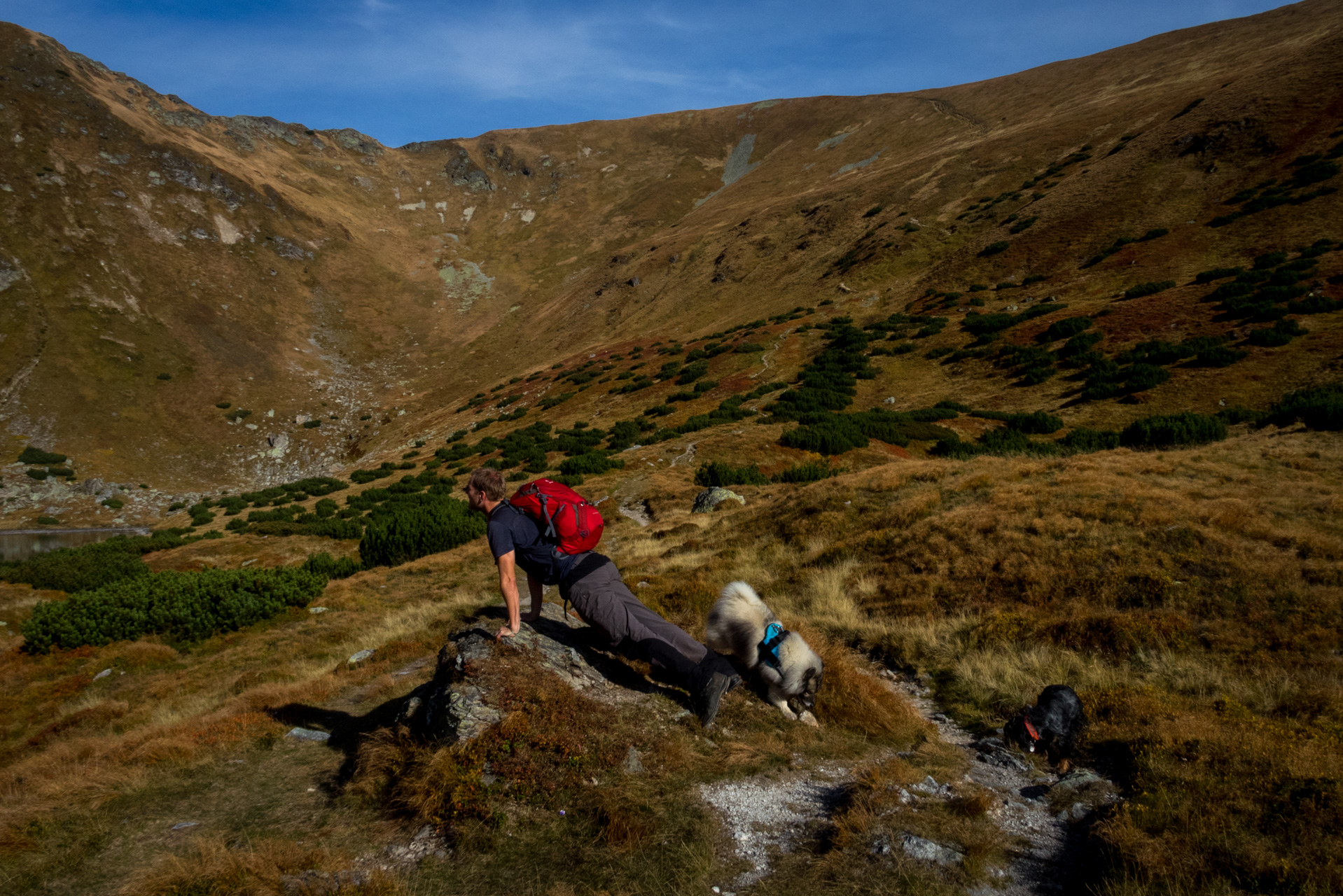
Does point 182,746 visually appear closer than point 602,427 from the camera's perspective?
Yes

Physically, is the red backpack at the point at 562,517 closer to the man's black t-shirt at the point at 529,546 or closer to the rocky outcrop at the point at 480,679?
the man's black t-shirt at the point at 529,546

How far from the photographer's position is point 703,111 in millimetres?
133125

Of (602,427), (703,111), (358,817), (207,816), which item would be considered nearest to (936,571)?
(358,817)

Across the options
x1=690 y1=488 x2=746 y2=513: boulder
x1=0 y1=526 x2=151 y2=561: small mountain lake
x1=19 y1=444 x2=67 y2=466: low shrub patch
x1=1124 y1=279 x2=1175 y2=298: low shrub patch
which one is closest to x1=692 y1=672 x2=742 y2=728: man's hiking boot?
x1=690 y1=488 x2=746 y2=513: boulder

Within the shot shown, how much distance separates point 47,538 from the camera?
3266cm

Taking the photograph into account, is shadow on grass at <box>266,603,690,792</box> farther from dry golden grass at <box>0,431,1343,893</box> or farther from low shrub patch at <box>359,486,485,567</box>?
low shrub patch at <box>359,486,485,567</box>

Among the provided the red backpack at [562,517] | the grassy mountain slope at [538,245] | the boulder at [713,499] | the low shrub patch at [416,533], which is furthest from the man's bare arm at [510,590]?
the grassy mountain slope at [538,245]

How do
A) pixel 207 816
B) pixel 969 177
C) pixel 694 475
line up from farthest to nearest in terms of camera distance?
pixel 969 177
pixel 694 475
pixel 207 816

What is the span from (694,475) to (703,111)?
13445 centimetres

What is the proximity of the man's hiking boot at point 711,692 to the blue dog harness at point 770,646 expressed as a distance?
0.43 meters

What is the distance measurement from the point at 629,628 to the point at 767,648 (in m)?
1.39

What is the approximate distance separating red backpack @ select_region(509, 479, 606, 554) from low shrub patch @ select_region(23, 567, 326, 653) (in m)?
11.8

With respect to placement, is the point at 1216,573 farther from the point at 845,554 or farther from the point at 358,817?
the point at 358,817

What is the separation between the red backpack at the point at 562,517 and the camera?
17.9 feet
